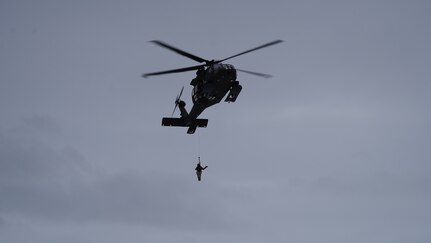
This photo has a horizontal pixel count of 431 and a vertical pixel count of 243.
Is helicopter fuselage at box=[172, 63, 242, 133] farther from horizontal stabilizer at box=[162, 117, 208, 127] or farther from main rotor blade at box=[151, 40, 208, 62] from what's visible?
horizontal stabilizer at box=[162, 117, 208, 127]

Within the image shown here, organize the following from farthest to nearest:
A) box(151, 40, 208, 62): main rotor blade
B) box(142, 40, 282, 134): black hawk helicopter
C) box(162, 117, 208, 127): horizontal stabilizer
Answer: box(162, 117, 208, 127): horizontal stabilizer, box(142, 40, 282, 134): black hawk helicopter, box(151, 40, 208, 62): main rotor blade

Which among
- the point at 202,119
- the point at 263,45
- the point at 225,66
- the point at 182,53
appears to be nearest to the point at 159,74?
the point at 182,53

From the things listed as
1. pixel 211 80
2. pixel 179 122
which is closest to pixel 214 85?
pixel 211 80

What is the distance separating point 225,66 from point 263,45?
108 inches

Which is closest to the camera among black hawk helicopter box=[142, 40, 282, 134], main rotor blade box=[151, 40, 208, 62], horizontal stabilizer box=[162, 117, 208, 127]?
main rotor blade box=[151, 40, 208, 62]

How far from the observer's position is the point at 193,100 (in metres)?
33.6

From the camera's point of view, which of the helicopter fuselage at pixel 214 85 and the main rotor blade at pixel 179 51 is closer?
the main rotor blade at pixel 179 51

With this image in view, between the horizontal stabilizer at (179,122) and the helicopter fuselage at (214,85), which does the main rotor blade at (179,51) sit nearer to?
the helicopter fuselage at (214,85)

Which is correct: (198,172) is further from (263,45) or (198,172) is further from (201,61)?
(263,45)

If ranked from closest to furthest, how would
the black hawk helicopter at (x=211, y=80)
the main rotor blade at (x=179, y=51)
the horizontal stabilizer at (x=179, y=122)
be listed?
the main rotor blade at (x=179, y=51) < the black hawk helicopter at (x=211, y=80) < the horizontal stabilizer at (x=179, y=122)

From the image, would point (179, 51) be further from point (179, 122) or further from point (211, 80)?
point (179, 122)

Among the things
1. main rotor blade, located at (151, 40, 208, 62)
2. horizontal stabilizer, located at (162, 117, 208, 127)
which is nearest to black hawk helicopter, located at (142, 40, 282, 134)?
main rotor blade, located at (151, 40, 208, 62)

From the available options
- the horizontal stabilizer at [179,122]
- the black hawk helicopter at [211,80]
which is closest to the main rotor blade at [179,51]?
the black hawk helicopter at [211,80]

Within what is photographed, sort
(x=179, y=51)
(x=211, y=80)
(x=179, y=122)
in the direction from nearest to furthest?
(x=179, y=51), (x=211, y=80), (x=179, y=122)
